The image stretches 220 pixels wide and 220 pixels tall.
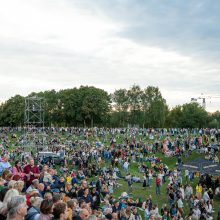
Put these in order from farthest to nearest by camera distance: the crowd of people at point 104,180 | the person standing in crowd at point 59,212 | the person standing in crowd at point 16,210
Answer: the crowd of people at point 104,180 < the person standing in crowd at point 59,212 < the person standing in crowd at point 16,210

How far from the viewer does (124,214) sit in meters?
14.2

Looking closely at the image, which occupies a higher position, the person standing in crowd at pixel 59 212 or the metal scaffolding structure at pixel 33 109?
the metal scaffolding structure at pixel 33 109

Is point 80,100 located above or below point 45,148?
above

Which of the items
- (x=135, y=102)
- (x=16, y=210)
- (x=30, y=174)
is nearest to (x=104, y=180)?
(x=30, y=174)

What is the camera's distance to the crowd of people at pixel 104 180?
7383mm

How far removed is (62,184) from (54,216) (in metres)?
8.80

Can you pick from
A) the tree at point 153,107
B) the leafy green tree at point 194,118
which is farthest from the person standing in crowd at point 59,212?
the leafy green tree at point 194,118

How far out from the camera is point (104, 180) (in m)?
27.6

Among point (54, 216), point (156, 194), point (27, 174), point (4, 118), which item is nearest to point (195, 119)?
point (4, 118)

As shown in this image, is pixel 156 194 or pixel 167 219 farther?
pixel 156 194

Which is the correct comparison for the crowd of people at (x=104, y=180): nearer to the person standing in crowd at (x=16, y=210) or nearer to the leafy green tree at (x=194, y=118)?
the person standing in crowd at (x=16, y=210)

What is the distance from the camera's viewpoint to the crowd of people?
7.38 meters

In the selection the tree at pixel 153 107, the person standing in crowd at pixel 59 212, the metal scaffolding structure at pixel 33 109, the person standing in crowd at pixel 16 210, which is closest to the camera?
the person standing in crowd at pixel 16 210

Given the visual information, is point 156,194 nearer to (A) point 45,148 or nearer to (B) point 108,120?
(A) point 45,148
